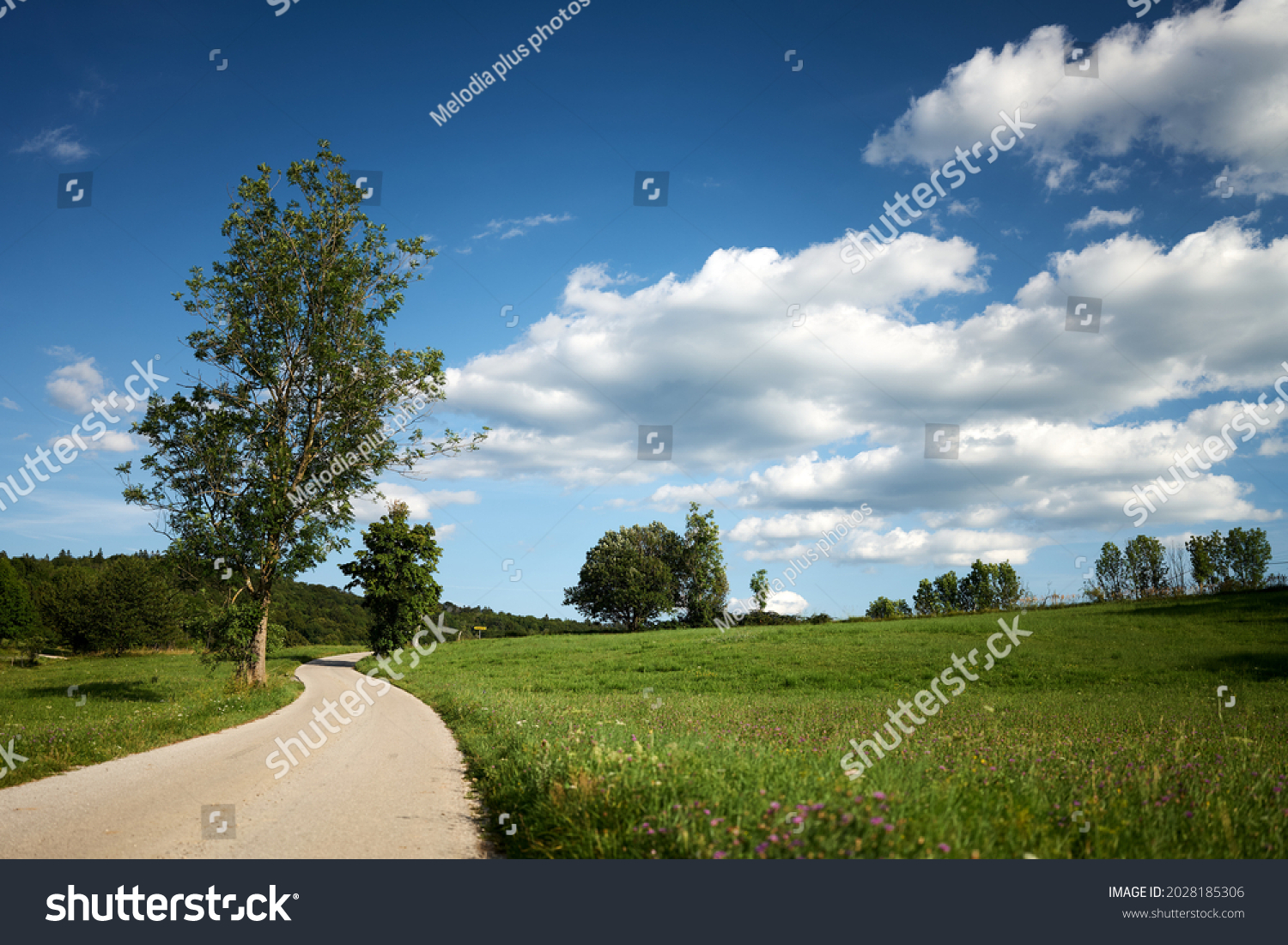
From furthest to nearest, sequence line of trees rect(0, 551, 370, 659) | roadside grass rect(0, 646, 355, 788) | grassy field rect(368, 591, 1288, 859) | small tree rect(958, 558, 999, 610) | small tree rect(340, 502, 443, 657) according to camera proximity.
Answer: small tree rect(958, 558, 999, 610), line of trees rect(0, 551, 370, 659), small tree rect(340, 502, 443, 657), roadside grass rect(0, 646, 355, 788), grassy field rect(368, 591, 1288, 859)

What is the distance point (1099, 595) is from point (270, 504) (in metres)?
56.3

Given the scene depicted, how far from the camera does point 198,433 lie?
2469 centimetres

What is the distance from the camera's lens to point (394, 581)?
46.5 metres

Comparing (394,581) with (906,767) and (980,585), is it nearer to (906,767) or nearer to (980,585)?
(906,767)

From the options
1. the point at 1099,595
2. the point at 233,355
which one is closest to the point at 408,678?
the point at 233,355

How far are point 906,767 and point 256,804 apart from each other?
7.76 meters

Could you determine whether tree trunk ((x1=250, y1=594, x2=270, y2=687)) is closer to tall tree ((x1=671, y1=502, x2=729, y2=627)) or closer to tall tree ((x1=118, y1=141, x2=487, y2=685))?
tall tree ((x1=118, y1=141, x2=487, y2=685))

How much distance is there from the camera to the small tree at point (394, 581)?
4600 cm

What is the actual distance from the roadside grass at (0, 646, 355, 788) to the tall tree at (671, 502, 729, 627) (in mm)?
60731

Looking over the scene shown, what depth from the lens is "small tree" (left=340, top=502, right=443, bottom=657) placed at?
151ft

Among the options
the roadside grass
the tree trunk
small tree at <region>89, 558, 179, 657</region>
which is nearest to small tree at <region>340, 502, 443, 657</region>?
the roadside grass

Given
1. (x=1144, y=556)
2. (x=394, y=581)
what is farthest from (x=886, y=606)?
(x=394, y=581)

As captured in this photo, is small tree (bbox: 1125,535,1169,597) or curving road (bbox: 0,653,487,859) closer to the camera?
curving road (bbox: 0,653,487,859)

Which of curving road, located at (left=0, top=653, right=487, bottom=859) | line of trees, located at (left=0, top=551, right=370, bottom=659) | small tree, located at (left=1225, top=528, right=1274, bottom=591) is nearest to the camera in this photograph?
curving road, located at (left=0, top=653, right=487, bottom=859)
